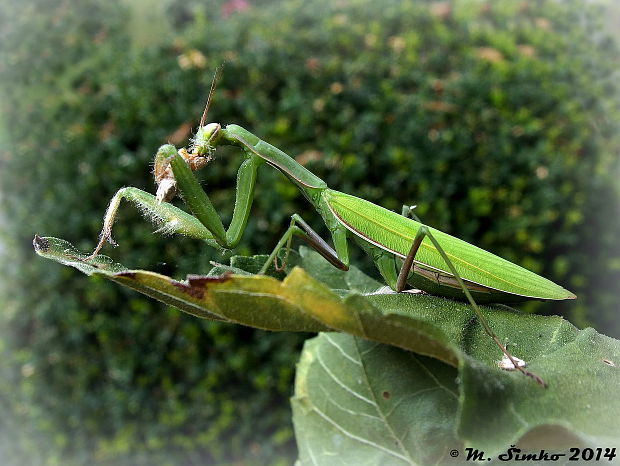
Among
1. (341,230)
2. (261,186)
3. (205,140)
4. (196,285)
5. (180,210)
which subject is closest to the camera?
(196,285)

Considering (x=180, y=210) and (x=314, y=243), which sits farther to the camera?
(x=314, y=243)

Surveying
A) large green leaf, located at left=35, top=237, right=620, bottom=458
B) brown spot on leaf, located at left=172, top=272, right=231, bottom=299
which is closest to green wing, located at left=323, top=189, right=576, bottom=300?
large green leaf, located at left=35, top=237, right=620, bottom=458

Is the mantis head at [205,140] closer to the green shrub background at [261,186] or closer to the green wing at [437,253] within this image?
the green wing at [437,253]

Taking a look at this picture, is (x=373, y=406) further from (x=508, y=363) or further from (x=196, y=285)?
(x=196, y=285)

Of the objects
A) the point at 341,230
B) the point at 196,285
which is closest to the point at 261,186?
the point at 341,230

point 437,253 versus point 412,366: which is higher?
point 412,366

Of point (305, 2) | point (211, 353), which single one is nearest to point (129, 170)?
point (211, 353)
